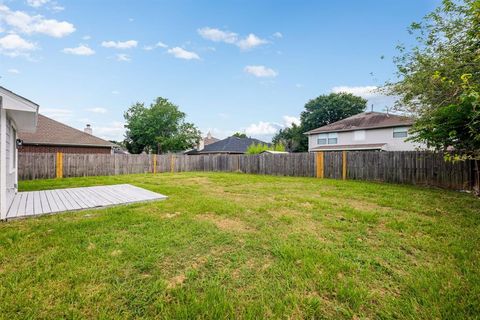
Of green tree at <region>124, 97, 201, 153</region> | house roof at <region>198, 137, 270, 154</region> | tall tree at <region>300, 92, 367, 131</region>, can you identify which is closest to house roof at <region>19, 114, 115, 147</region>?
green tree at <region>124, 97, 201, 153</region>

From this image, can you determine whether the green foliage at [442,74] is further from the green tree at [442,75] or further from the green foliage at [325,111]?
the green foliage at [325,111]

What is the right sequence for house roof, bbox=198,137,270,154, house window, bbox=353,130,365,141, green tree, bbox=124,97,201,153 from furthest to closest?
green tree, bbox=124,97,201,153, house roof, bbox=198,137,270,154, house window, bbox=353,130,365,141

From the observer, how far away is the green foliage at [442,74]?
5449 millimetres

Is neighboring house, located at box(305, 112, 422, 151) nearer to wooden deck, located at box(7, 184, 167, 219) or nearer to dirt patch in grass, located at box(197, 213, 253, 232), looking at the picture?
dirt patch in grass, located at box(197, 213, 253, 232)

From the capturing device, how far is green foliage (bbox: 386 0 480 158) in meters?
5.45

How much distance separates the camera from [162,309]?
1761 mm

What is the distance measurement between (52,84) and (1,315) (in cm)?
1380

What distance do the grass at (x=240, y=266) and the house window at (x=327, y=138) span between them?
1722 centimetres

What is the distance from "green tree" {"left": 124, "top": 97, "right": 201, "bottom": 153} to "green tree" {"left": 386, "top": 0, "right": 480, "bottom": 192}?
2838cm

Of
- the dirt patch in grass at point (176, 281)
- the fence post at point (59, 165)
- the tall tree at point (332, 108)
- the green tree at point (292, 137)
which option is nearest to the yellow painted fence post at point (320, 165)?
the dirt patch in grass at point (176, 281)

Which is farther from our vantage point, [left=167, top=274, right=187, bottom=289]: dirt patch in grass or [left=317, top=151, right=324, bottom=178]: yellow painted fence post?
[left=317, top=151, right=324, bottom=178]: yellow painted fence post

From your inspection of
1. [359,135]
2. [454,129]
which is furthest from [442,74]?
[359,135]

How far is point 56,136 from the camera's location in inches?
631

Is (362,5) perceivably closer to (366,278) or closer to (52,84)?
(366,278)
